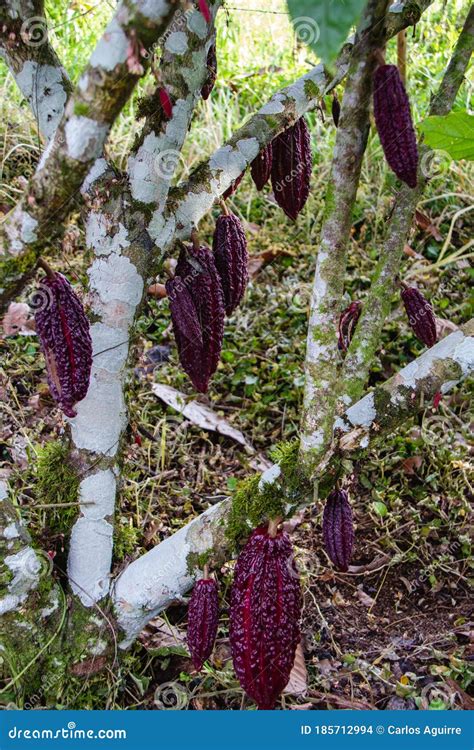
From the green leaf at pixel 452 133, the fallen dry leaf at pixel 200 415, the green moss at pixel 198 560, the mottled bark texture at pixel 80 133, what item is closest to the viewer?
the mottled bark texture at pixel 80 133

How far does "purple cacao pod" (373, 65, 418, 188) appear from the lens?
3.07 feet

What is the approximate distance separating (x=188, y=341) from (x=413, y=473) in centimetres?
102

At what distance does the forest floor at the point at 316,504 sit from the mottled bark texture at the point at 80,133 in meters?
0.52

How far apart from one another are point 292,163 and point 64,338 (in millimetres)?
667

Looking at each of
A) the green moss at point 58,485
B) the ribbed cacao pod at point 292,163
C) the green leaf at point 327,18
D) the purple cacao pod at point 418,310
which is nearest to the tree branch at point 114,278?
the green moss at point 58,485

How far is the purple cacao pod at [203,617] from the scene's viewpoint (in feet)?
4.55

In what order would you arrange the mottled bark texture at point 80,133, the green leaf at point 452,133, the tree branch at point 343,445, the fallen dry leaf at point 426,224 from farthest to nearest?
the fallen dry leaf at point 426,224 → the tree branch at point 343,445 → the green leaf at point 452,133 → the mottled bark texture at point 80,133

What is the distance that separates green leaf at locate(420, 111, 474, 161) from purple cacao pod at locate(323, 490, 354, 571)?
2.17 feet

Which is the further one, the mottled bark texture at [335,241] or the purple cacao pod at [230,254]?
the purple cacao pod at [230,254]

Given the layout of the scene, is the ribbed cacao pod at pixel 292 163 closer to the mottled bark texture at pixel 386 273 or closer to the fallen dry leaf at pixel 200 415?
the mottled bark texture at pixel 386 273

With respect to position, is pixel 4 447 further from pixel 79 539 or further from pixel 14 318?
pixel 79 539

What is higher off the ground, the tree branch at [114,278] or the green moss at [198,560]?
the tree branch at [114,278]

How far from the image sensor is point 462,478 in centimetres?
220

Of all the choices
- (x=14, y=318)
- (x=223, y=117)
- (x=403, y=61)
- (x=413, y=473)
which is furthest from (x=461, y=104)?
(x=14, y=318)
